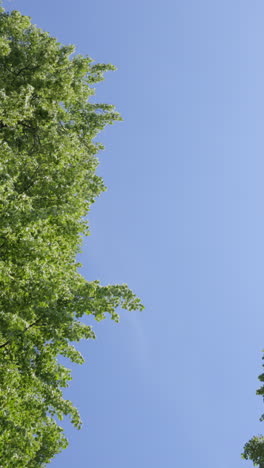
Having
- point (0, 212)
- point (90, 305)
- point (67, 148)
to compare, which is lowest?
point (90, 305)

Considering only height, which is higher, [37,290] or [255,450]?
[37,290]

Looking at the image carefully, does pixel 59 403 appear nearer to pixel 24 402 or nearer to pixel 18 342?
pixel 24 402

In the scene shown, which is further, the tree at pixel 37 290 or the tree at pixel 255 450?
the tree at pixel 255 450

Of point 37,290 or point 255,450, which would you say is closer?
point 37,290

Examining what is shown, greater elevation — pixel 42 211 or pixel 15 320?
pixel 42 211

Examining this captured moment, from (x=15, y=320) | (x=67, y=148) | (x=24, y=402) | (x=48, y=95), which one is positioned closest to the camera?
(x=15, y=320)

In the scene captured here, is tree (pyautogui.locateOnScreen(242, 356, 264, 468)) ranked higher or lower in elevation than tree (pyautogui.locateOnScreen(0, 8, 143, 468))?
lower

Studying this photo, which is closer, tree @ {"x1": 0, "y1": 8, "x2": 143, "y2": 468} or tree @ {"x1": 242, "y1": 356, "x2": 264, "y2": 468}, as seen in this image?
tree @ {"x1": 0, "y1": 8, "x2": 143, "y2": 468}

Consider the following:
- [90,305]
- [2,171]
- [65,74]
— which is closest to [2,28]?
[65,74]

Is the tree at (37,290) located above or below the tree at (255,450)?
above

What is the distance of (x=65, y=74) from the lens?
2236 cm

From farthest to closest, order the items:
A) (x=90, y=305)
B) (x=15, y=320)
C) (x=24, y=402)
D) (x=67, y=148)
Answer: (x=67, y=148) → (x=90, y=305) → (x=24, y=402) → (x=15, y=320)

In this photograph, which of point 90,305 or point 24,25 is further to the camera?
point 24,25

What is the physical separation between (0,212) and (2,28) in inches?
581
